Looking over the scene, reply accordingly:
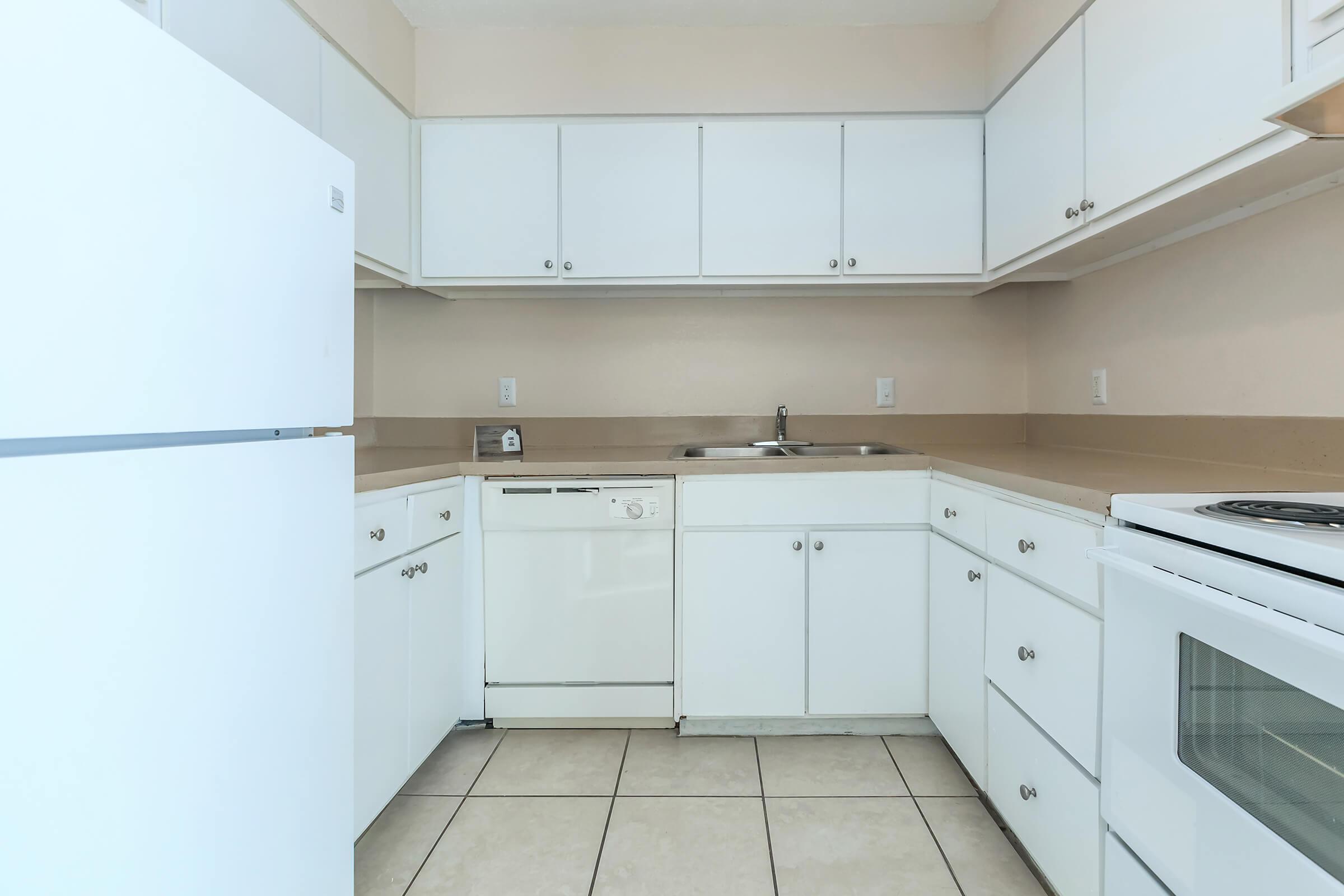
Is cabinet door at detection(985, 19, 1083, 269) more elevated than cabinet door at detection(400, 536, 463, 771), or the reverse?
cabinet door at detection(985, 19, 1083, 269)

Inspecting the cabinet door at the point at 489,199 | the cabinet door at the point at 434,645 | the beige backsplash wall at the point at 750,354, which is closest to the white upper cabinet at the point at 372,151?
the cabinet door at the point at 489,199

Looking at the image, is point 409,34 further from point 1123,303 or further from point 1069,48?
point 1123,303

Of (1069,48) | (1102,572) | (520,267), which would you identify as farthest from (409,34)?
(1102,572)

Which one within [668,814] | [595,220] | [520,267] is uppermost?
[595,220]

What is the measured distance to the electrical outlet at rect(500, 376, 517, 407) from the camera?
8.60 feet

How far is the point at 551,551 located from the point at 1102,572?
142 centimetres

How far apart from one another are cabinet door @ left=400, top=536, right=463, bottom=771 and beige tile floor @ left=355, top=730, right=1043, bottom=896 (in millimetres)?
153

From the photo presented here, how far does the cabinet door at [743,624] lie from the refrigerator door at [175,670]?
119 centimetres

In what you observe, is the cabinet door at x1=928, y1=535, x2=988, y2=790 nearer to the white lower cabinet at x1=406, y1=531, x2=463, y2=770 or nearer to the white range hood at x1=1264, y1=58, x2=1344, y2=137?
the white range hood at x1=1264, y1=58, x2=1344, y2=137

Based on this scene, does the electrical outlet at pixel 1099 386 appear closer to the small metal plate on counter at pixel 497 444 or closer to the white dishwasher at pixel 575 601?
the white dishwasher at pixel 575 601

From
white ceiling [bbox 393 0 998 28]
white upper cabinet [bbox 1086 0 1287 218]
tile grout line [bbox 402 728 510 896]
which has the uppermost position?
white ceiling [bbox 393 0 998 28]

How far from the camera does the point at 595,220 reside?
7.55 feet

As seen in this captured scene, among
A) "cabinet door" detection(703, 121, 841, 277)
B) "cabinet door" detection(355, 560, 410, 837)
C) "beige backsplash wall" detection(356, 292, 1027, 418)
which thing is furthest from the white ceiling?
"cabinet door" detection(355, 560, 410, 837)

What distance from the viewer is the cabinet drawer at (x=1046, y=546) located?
119 centimetres
